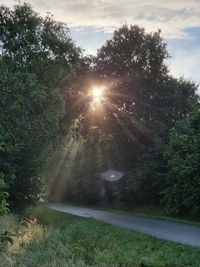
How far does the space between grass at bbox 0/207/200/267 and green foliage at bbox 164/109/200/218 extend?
18.4 ft

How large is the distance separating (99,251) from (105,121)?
31973mm

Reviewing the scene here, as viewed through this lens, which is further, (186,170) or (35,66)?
(35,66)

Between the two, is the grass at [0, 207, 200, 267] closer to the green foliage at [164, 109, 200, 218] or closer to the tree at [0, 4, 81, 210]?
the green foliage at [164, 109, 200, 218]

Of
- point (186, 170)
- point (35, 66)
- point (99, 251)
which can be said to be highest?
point (35, 66)

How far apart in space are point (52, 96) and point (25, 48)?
468 cm

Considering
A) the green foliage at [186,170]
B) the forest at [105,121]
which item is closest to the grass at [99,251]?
the green foliage at [186,170]

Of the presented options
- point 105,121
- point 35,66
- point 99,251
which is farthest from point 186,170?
point 105,121

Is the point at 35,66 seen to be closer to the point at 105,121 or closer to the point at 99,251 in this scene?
the point at 105,121

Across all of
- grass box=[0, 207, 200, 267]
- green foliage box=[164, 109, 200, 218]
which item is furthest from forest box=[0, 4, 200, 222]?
grass box=[0, 207, 200, 267]

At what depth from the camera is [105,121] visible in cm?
4769

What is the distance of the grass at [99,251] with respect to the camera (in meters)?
13.4

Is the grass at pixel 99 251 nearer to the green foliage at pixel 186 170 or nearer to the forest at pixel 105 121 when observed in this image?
the green foliage at pixel 186 170

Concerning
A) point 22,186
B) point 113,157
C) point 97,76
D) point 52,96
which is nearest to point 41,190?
point 22,186

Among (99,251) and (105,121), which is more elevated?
(105,121)
